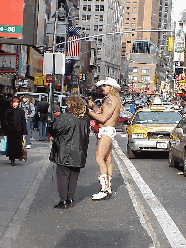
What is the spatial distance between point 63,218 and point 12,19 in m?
12.1

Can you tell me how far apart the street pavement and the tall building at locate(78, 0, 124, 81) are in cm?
13285

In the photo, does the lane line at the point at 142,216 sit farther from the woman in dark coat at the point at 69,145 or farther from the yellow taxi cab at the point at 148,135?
the yellow taxi cab at the point at 148,135

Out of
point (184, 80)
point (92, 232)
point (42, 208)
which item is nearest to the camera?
point (92, 232)

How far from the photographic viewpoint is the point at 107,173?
11.0m

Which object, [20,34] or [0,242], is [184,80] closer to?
[20,34]

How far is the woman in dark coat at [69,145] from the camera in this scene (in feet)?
32.3

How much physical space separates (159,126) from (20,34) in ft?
16.2

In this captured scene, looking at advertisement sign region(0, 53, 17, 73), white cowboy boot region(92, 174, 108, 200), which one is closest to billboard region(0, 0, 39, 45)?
white cowboy boot region(92, 174, 108, 200)

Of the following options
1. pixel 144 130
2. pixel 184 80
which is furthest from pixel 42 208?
pixel 184 80

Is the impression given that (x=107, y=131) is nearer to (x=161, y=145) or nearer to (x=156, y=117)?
(x=161, y=145)

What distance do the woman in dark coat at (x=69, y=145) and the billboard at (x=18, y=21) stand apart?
10007 millimetres

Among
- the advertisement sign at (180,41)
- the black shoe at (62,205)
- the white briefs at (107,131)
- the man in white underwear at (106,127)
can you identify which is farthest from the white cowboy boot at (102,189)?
the advertisement sign at (180,41)

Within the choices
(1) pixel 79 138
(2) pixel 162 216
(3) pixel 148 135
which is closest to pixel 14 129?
(3) pixel 148 135

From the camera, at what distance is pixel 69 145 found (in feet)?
32.4
